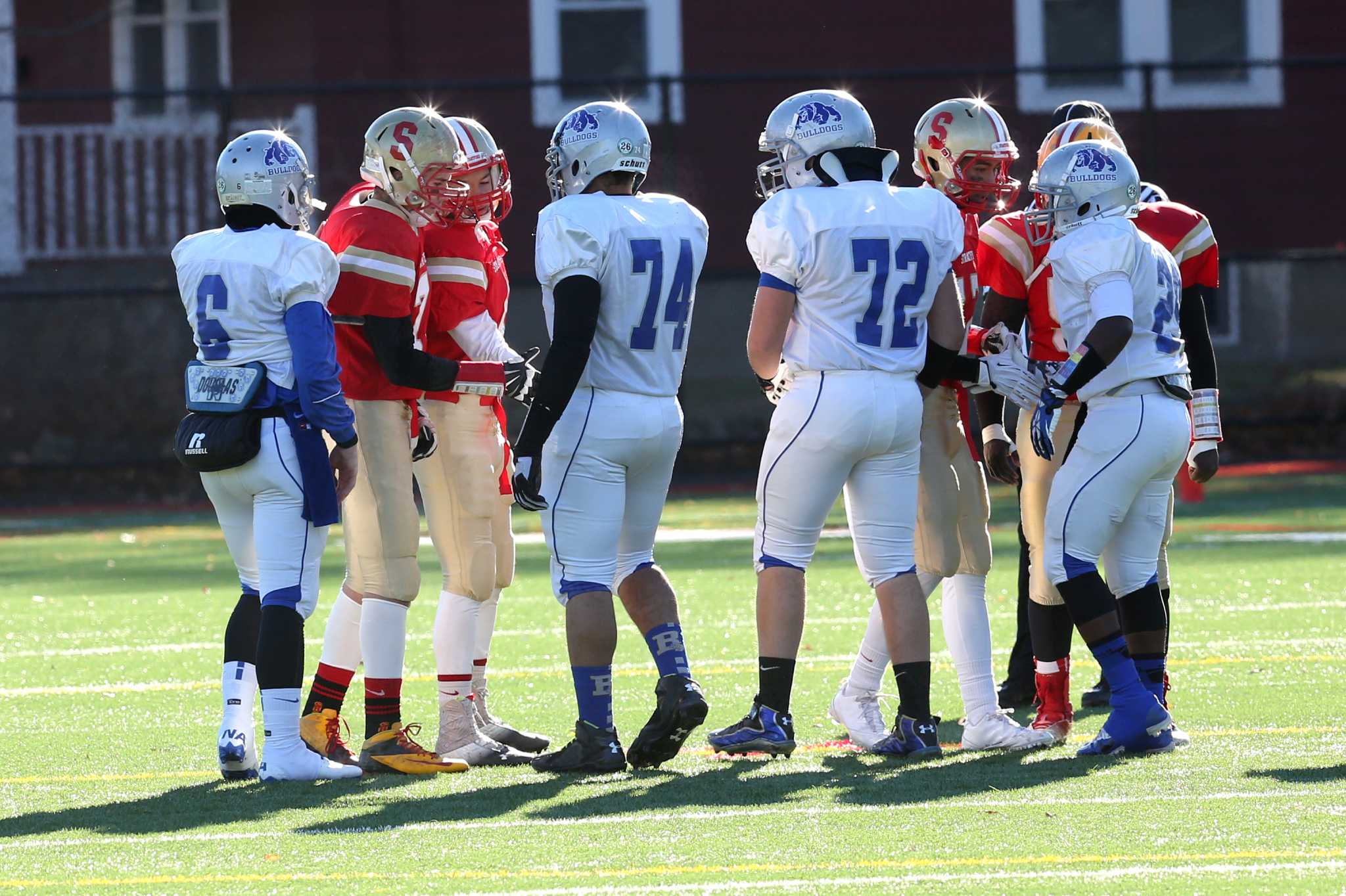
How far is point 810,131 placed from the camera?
6094 mm

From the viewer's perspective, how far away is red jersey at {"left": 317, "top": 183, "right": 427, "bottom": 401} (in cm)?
605

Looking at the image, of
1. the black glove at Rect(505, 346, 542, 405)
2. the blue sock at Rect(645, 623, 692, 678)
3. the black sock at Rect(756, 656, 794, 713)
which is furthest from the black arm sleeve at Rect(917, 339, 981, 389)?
the black glove at Rect(505, 346, 542, 405)

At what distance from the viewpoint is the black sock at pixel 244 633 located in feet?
19.9

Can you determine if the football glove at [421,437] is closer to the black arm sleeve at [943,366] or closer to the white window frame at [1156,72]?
the black arm sleeve at [943,366]

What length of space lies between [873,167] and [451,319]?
56.7 inches

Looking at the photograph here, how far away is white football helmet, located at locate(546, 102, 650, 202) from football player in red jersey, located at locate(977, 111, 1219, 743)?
1.23 meters

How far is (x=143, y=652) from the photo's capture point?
337 inches

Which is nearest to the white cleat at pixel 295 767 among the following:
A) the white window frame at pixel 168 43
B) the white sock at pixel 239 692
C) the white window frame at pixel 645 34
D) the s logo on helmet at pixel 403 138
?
the white sock at pixel 239 692

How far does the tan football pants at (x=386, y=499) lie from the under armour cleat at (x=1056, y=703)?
205 centimetres

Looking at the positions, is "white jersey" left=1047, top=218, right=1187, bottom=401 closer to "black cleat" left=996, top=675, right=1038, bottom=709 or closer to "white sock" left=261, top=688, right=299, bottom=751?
"black cleat" left=996, top=675, right=1038, bottom=709

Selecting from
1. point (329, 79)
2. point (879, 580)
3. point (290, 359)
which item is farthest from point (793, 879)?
point (329, 79)

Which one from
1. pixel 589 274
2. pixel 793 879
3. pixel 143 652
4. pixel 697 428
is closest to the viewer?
pixel 793 879

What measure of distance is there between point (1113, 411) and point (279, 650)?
2644mm

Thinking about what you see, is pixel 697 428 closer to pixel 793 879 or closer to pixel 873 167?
pixel 873 167
